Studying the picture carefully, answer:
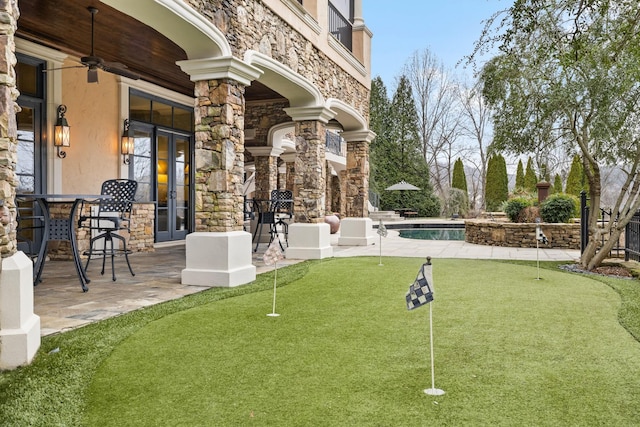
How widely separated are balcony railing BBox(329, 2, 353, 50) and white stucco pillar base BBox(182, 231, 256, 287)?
231 inches

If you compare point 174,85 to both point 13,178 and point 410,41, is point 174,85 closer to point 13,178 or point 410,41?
point 13,178

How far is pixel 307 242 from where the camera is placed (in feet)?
27.4

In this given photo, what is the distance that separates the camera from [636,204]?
619 centimetres

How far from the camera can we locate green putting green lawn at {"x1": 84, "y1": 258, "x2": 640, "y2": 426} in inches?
87.7

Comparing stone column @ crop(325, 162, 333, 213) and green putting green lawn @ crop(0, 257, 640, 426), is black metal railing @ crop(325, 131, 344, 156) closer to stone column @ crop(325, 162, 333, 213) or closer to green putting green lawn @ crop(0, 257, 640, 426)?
stone column @ crop(325, 162, 333, 213)

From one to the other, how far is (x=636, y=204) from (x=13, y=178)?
6.76 metres

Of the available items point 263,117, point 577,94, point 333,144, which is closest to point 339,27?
point 263,117

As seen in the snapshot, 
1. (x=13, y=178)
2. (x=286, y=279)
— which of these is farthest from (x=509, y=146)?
(x=13, y=178)

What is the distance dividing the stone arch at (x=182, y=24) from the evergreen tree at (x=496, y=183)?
1936 centimetres

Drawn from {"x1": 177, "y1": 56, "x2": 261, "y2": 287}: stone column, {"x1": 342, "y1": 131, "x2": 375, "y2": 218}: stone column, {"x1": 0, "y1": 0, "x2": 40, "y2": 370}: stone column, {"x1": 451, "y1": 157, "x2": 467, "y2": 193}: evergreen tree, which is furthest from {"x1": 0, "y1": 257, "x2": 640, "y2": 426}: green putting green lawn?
{"x1": 451, "y1": 157, "x2": 467, "y2": 193}: evergreen tree

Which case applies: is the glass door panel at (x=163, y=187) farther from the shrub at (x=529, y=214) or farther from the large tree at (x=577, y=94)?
the shrub at (x=529, y=214)

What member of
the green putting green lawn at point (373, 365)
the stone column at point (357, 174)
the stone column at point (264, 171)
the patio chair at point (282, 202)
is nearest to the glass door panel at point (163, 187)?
the patio chair at point (282, 202)

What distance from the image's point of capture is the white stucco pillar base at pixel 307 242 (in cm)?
828

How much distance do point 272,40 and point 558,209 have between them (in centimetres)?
732
